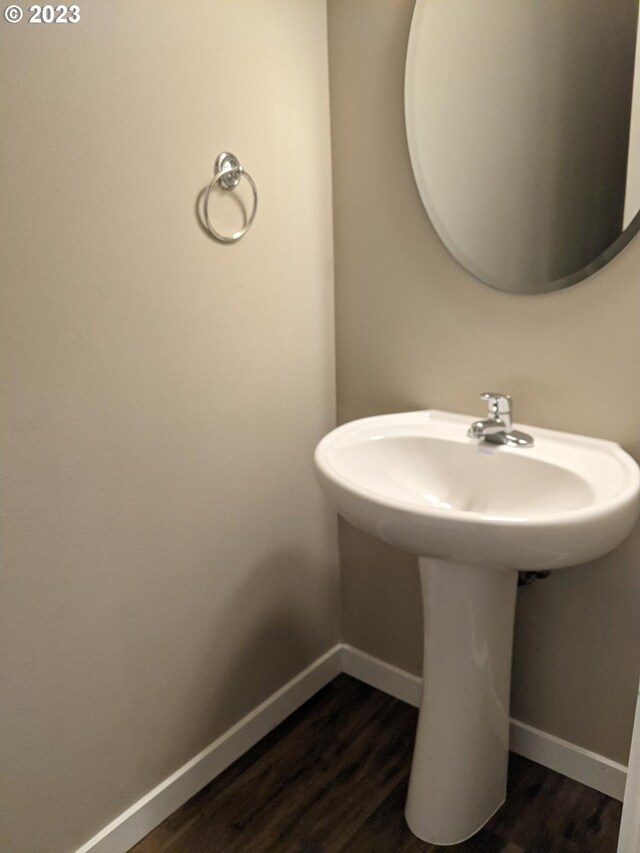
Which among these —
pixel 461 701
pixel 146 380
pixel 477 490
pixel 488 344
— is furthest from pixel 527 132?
pixel 461 701

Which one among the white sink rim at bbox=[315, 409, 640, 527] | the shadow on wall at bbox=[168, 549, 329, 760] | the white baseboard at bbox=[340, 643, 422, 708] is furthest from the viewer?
the white baseboard at bbox=[340, 643, 422, 708]

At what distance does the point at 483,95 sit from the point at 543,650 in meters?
1.15

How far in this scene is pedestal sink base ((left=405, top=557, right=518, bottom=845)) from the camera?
49.3 inches

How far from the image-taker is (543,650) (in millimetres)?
1461

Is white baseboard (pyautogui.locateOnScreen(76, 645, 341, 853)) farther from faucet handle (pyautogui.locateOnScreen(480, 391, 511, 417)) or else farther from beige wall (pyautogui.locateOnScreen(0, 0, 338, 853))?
faucet handle (pyautogui.locateOnScreen(480, 391, 511, 417))

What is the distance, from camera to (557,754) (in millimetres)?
1496

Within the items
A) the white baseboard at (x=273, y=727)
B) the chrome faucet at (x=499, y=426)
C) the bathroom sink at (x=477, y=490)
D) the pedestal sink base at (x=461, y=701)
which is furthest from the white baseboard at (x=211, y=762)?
the chrome faucet at (x=499, y=426)

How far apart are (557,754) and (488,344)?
92cm

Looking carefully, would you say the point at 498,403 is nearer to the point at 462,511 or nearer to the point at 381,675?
the point at 462,511

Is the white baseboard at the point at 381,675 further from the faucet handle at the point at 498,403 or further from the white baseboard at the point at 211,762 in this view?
the faucet handle at the point at 498,403

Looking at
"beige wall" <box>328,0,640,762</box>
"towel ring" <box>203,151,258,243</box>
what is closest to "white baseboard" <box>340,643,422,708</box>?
"beige wall" <box>328,0,640,762</box>

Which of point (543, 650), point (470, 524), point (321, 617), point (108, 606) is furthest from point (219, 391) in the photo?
point (543, 650)

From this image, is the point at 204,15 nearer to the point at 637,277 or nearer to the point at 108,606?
the point at 637,277

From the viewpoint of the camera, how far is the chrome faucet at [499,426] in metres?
1.29
